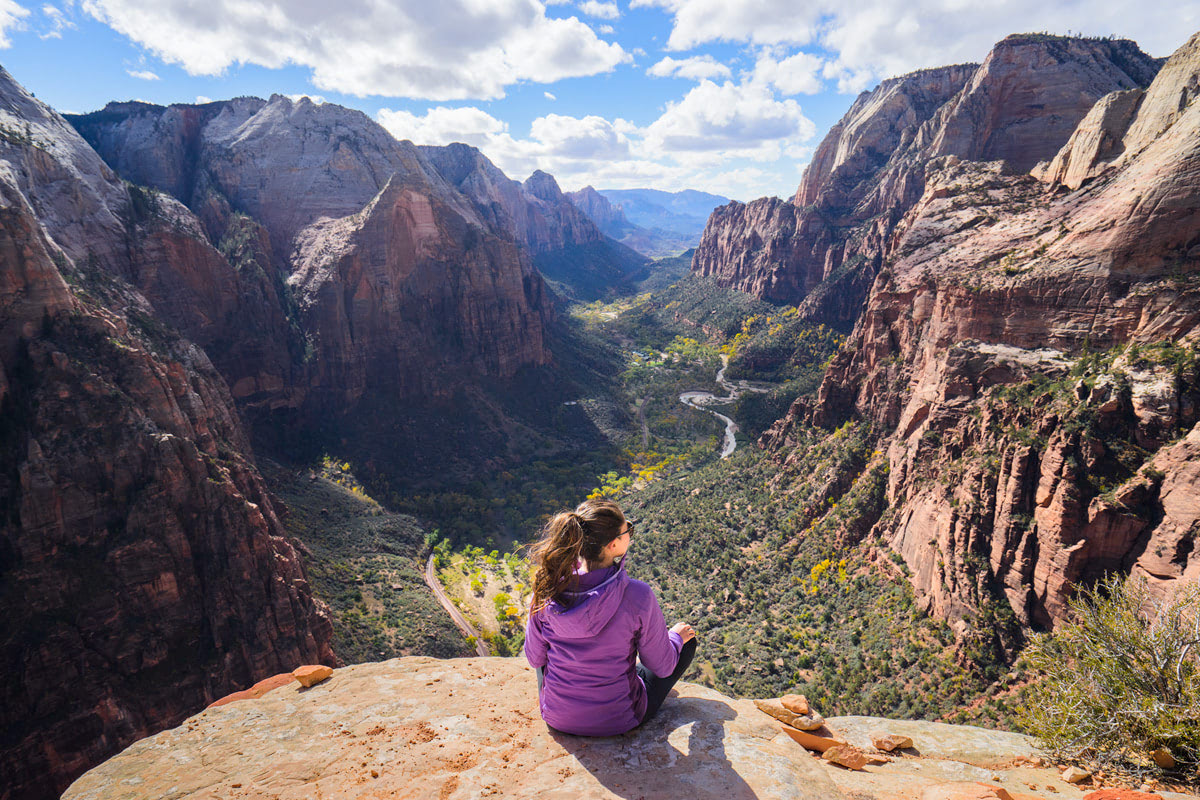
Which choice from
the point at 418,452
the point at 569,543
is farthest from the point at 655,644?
the point at 418,452

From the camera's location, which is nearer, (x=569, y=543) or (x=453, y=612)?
(x=569, y=543)

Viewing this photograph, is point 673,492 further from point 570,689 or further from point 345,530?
point 570,689

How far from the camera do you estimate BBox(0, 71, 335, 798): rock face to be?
21000 millimetres

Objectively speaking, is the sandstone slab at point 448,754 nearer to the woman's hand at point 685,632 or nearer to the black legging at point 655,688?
the black legging at point 655,688

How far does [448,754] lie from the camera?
284 inches

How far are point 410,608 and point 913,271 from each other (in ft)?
148

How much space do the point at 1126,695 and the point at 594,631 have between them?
8477 millimetres

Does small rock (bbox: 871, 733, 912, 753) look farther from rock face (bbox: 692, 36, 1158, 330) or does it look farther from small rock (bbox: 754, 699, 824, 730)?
rock face (bbox: 692, 36, 1158, 330)

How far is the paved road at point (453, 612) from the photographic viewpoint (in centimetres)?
4097

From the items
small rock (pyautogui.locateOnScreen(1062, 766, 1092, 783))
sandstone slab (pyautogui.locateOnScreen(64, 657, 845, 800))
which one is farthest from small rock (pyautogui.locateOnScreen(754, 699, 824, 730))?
small rock (pyautogui.locateOnScreen(1062, 766, 1092, 783))

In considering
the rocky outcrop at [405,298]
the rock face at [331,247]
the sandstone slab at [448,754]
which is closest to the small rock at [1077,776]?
the sandstone slab at [448,754]

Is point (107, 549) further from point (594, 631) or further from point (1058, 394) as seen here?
point (1058, 394)

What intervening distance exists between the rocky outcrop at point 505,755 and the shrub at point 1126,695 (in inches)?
27.6

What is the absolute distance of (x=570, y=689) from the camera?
23.1 ft
